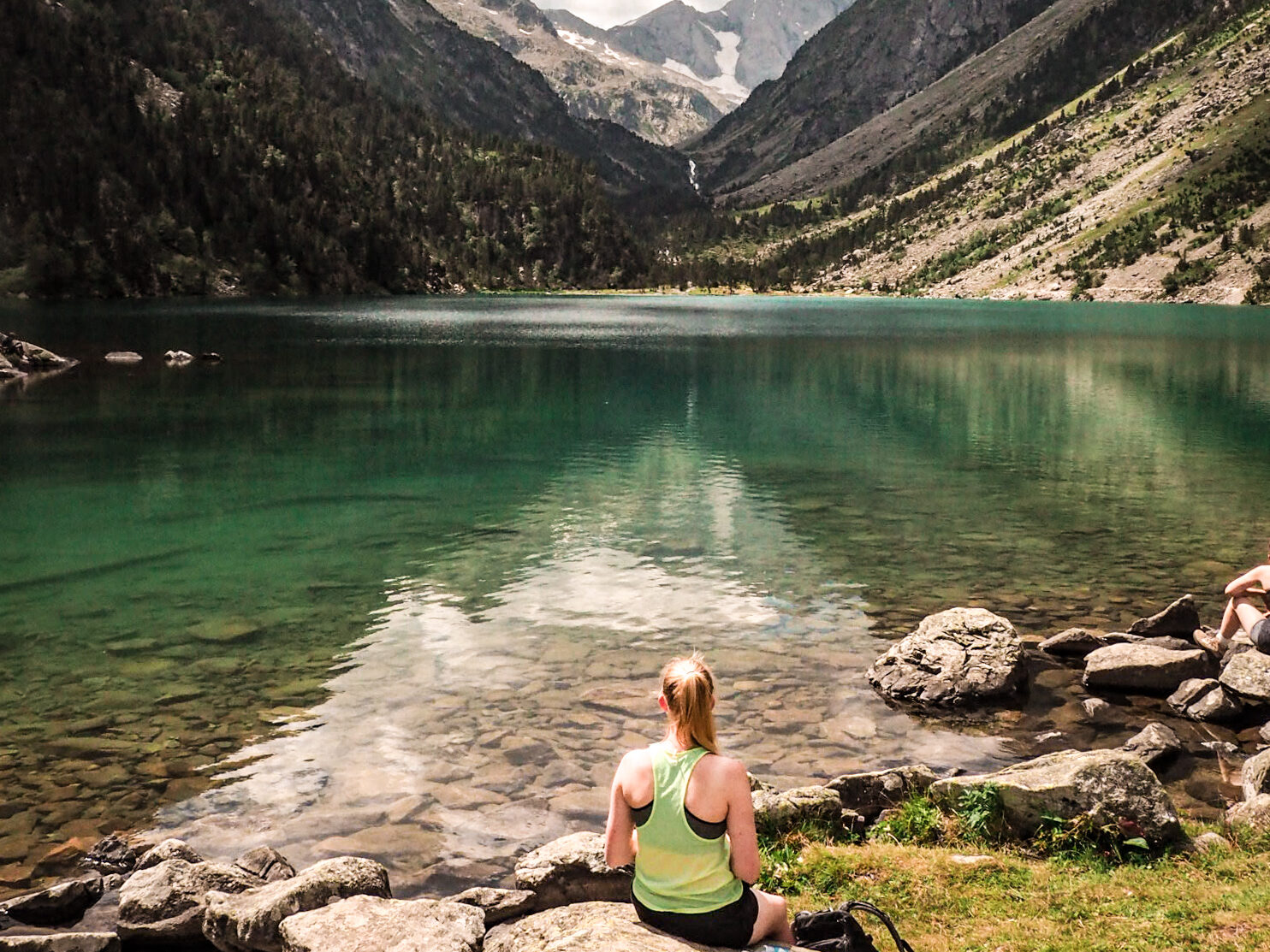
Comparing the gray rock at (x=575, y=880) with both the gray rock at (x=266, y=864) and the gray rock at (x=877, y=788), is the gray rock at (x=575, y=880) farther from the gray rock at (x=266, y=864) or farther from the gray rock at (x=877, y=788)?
the gray rock at (x=877, y=788)

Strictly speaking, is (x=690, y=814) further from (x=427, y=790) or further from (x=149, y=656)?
(x=149, y=656)

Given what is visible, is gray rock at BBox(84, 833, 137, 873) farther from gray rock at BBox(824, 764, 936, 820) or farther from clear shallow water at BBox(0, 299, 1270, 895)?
gray rock at BBox(824, 764, 936, 820)

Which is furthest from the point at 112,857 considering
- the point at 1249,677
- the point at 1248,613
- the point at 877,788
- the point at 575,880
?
the point at 1248,613

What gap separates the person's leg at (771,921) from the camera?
25.3 ft

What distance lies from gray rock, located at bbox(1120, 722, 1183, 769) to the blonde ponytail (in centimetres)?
996

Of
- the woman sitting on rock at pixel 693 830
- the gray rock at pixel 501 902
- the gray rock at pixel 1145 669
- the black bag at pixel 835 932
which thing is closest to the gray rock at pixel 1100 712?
the gray rock at pixel 1145 669

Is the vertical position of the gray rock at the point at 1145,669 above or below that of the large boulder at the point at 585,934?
below

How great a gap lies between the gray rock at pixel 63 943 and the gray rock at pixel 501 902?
11.2 ft

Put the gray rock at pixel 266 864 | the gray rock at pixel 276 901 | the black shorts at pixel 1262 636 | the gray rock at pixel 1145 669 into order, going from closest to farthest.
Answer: the gray rock at pixel 276 901
the gray rock at pixel 266 864
the black shorts at pixel 1262 636
the gray rock at pixel 1145 669

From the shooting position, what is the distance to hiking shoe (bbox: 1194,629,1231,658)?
19.1m

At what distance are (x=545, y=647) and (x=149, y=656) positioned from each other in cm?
814

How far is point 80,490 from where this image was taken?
121 ft

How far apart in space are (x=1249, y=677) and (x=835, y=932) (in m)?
12.3

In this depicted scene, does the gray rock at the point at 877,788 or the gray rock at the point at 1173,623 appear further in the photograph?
the gray rock at the point at 1173,623
